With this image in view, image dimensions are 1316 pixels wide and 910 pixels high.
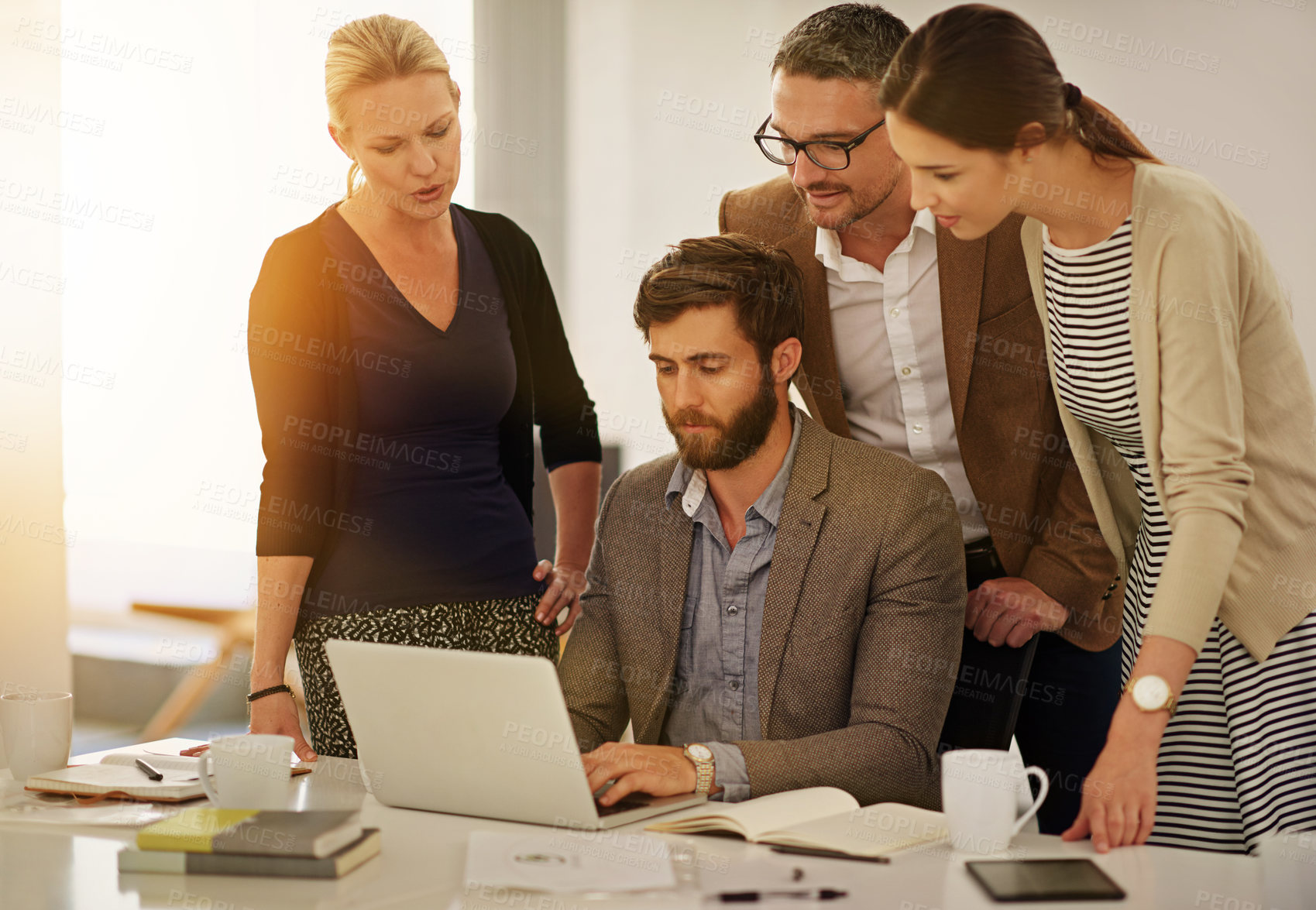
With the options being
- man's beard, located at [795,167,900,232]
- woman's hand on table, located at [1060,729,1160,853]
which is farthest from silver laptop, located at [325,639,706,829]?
man's beard, located at [795,167,900,232]

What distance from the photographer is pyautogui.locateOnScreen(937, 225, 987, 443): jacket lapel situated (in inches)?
73.6

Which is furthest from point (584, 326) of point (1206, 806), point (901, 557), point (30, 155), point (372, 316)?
point (1206, 806)

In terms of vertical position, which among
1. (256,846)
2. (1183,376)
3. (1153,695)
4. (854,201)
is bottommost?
(256,846)

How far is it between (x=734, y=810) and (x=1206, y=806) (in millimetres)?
681

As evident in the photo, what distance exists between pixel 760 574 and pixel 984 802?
0.65m

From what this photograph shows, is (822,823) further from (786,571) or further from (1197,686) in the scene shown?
(1197,686)

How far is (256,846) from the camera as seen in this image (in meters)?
1.11

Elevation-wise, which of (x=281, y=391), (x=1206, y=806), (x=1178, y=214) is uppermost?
(x=1178, y=214)

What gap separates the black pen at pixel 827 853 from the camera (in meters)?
1.13

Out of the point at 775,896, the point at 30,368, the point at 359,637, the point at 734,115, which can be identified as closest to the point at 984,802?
the point at 775,896

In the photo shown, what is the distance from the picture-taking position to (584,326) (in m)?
4.84

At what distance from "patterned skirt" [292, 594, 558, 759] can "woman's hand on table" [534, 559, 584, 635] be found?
0.12 metres

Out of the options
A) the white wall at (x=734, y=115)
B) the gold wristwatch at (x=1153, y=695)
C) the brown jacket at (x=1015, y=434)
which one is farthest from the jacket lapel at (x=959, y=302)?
the white wall at (x=734, y=115)

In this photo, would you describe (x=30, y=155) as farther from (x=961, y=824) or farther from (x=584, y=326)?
(x=961, y=824)
